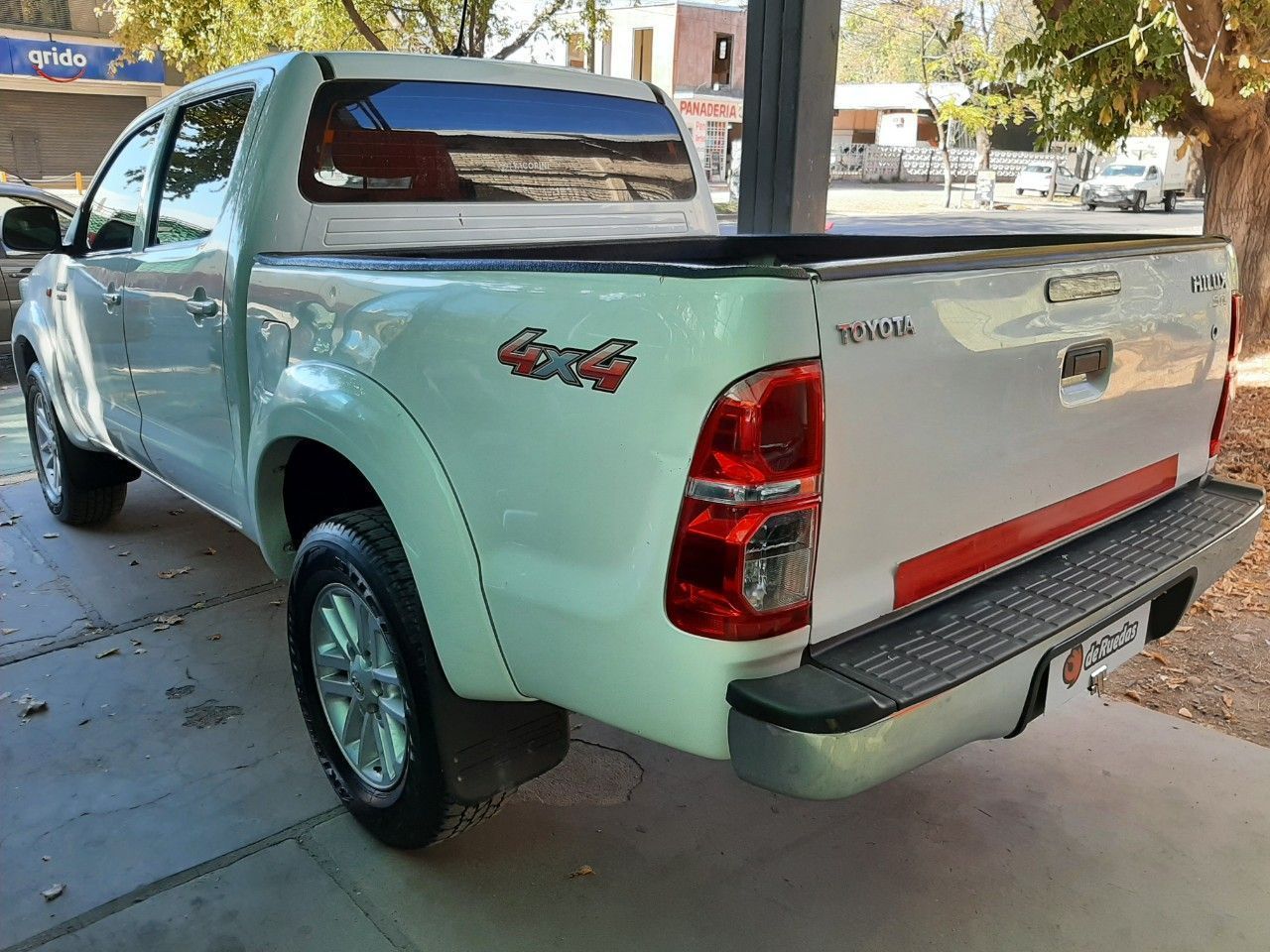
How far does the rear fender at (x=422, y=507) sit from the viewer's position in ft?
7.49

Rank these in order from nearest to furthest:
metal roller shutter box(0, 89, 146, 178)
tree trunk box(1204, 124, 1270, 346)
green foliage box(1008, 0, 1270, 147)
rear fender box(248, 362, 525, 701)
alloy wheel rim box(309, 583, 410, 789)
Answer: rear fender box(248, 362, 525, 701), alloy wheel rim box(309, 583, 410, 789), green foliage box(1008, 0, 1270, 147), tree trunk box(1204, 124, 1270, 346), metal roller shutter box(0, 89, 146, 178)

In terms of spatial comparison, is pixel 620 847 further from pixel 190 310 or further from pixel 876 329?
pixel 190 310

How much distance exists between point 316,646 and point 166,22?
13459 millimetres

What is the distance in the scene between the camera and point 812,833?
9.67ft

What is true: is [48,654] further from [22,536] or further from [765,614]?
[765,614]

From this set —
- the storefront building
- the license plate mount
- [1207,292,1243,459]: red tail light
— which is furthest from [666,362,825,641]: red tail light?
the storefront building

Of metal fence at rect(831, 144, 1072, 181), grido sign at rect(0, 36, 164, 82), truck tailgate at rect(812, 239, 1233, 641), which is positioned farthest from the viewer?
metal fence at rect(831, 144, 1072, 181)

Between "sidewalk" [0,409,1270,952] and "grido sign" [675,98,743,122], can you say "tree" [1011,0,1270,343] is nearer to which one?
"sidewalk" [0,409,1270,952]

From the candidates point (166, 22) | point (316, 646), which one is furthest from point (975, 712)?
point (166, 22)

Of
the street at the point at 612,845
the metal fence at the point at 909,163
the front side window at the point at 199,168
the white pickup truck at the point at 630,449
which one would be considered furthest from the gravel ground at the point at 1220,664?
the metal fence at the point at 909,163

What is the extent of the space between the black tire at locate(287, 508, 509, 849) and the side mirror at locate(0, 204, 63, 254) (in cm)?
244

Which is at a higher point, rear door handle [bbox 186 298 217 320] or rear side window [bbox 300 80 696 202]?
rear side window [bbox 300 80 696 202]

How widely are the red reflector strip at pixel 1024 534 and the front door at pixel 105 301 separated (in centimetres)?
313

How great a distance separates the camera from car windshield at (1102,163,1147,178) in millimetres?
34469
